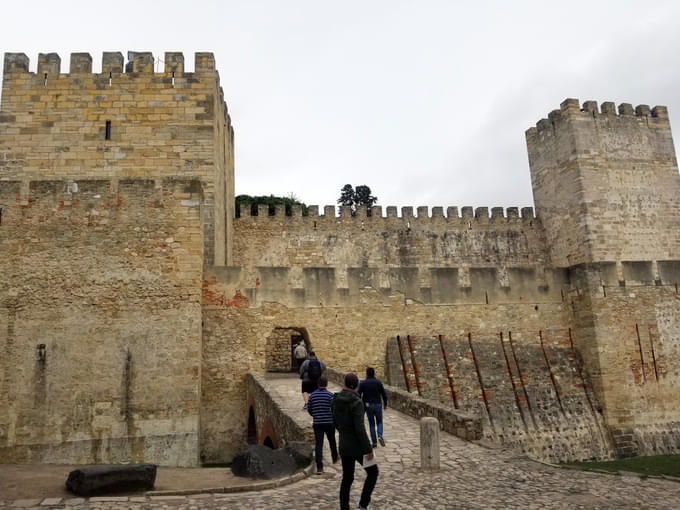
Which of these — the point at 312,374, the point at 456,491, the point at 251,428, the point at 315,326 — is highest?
the point at 315,326

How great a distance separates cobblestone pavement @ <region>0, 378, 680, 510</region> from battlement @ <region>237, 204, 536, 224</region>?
17.7m

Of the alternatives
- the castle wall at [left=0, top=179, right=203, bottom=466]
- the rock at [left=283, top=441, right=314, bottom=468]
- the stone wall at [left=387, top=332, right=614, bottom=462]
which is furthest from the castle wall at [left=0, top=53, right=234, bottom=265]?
the rock at [left=283, top=441, right=314, bottom=468]

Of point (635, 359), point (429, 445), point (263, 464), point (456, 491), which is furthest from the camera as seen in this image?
point (635, 359)

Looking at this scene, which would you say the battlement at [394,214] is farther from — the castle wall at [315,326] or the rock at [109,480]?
the rock at [109,480]

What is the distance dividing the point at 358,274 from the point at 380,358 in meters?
2.33

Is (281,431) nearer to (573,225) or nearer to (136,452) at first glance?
(136,452)

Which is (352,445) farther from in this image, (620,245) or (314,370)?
(620,245)

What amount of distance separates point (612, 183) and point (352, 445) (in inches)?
807

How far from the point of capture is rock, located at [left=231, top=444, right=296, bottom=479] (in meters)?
6.34

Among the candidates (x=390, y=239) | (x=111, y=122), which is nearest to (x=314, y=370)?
(x=111, y=122)

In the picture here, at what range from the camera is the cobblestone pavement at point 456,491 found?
17.4ft

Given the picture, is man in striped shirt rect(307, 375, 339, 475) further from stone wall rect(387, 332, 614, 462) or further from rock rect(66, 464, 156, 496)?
stone wall rect(387, 332, 614, 462)

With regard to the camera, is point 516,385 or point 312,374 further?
point 516,385

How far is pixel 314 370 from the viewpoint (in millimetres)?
8750
